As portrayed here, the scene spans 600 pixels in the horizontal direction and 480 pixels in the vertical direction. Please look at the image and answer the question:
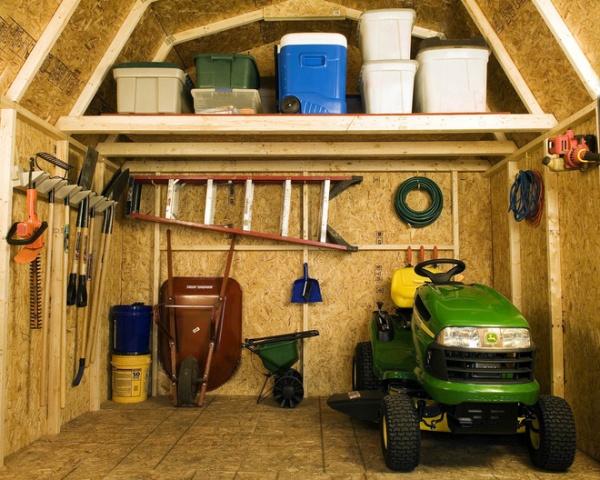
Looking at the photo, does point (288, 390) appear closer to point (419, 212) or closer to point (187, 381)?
point (187, 381)

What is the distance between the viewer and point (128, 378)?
14.1 ft

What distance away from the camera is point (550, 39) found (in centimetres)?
308

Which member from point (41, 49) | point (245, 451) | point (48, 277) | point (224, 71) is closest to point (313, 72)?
point (224, 71)

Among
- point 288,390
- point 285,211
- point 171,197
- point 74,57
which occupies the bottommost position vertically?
point 288,390

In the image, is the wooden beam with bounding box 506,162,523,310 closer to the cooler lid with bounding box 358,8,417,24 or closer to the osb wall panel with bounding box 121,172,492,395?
the osb wall panel with bounding box 121,172,492,395

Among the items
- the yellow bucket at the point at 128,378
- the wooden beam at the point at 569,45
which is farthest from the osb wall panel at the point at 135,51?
the wooden beam at the point at 569,45

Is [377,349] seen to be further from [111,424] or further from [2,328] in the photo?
[2,328]

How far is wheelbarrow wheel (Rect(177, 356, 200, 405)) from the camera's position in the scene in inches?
157

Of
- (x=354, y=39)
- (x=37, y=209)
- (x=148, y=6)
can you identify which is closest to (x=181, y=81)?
(x=148, y=6)

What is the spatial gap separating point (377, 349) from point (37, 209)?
7.83 feet

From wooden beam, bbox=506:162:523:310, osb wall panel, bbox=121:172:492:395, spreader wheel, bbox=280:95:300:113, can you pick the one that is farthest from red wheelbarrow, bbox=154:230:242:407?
wooden beam, bbox=506:162:523:310

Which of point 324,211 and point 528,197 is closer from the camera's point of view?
point 528,197

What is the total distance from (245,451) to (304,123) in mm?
2089

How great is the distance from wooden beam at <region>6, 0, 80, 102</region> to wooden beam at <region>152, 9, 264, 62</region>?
114cm
